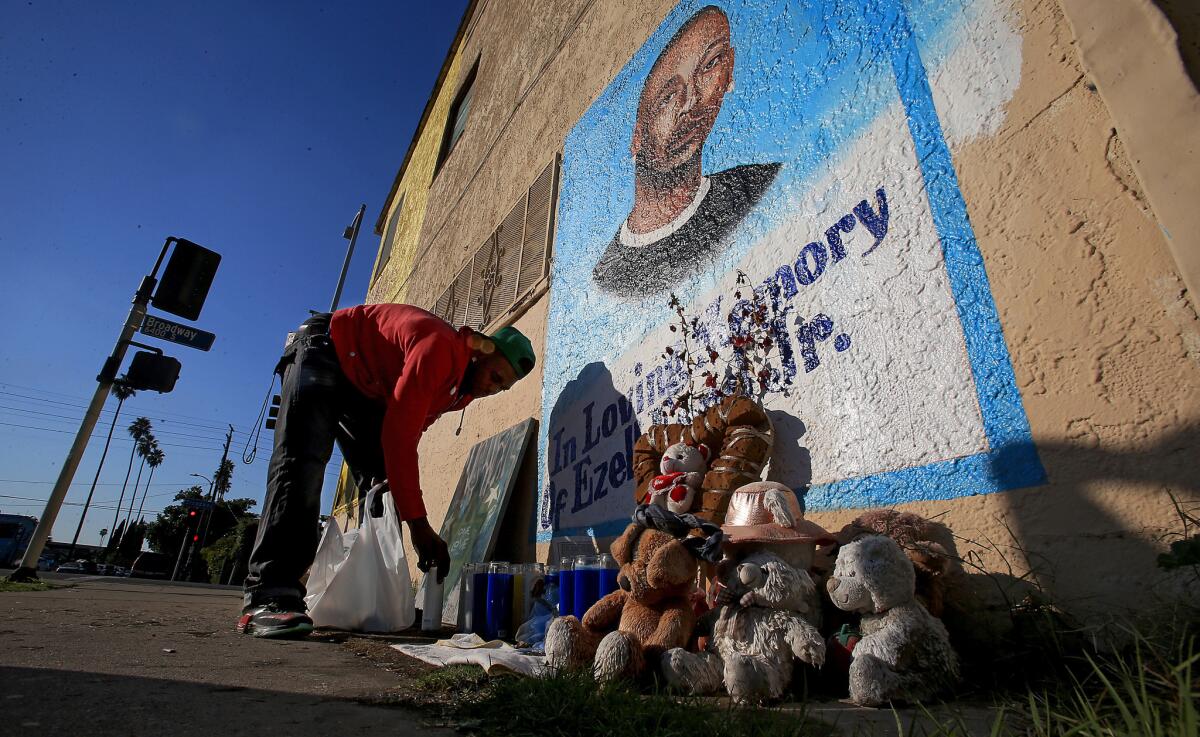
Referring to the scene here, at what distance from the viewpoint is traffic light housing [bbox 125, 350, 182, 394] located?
5277mm

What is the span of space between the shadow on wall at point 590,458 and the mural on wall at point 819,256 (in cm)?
1

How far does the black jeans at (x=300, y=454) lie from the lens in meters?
2.44

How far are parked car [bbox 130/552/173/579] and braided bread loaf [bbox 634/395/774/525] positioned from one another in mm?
29469

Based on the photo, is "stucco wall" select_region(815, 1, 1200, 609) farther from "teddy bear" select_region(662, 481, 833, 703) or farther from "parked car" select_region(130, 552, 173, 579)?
"parked car" select_region(130, 552, 173, 579)

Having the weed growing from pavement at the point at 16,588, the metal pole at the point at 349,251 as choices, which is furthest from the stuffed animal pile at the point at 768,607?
the metal pole at the point at 349,251

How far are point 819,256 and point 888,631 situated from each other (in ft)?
4.31

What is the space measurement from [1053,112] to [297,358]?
3031 mm

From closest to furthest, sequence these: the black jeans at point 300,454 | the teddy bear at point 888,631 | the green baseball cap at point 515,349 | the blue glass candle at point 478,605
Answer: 1. the teddy bear at point 888,631
2. the black jeans at point 300,454
3. the blue glass candle at point 478,605
4. the green baseball cap at point 515,349

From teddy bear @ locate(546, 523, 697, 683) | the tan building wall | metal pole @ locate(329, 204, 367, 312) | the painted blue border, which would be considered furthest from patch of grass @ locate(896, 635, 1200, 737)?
metal pole @ locate(329, 204, 367, 312)

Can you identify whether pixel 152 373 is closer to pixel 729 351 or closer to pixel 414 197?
pixel 729 351

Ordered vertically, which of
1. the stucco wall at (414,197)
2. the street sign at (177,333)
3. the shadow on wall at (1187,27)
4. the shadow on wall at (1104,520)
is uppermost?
the stucco wall at (414,197)

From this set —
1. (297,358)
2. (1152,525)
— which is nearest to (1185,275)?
(1152,525)

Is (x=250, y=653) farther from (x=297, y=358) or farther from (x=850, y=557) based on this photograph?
(x=850, y=557)

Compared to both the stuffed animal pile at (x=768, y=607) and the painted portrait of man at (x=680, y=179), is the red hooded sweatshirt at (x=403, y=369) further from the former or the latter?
the stuffed animal pile at (x=768, y=607)
